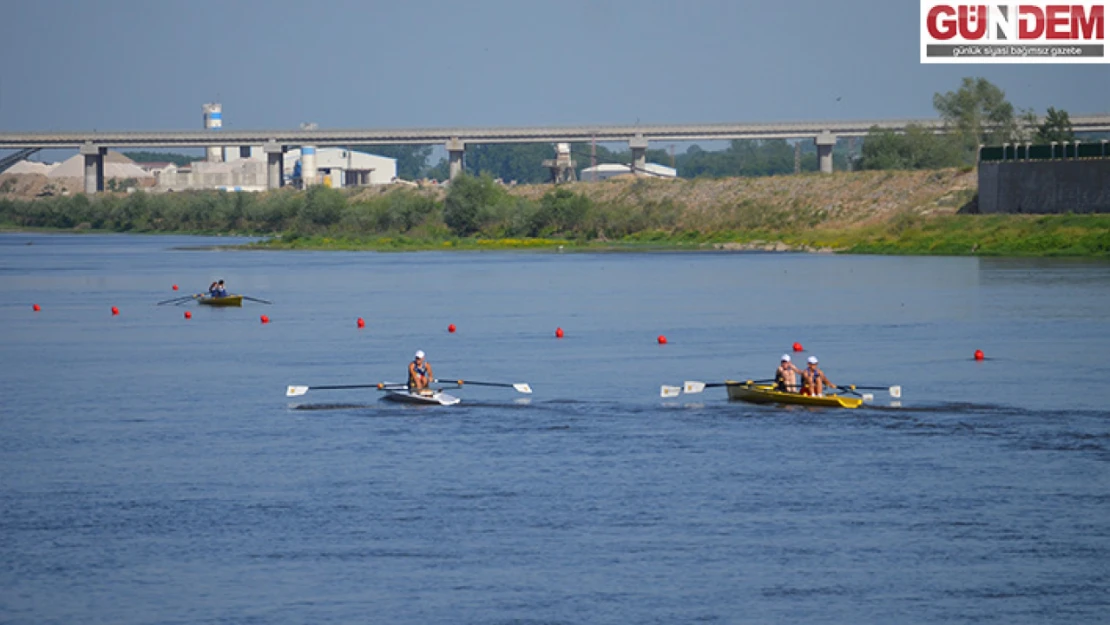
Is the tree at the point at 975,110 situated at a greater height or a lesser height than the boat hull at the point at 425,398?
greater

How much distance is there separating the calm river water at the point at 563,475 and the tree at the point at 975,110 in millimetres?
96798

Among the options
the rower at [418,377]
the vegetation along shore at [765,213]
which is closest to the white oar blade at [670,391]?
the rower at [418,377]

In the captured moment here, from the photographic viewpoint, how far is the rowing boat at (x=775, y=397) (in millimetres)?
41438

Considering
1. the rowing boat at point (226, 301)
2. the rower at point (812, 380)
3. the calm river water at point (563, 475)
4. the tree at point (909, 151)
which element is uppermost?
the tree at point (909, 151)

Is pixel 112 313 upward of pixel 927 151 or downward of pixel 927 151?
downward

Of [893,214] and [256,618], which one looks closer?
[256,618]

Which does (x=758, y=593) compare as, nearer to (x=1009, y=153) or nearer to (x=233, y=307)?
(x=233, y=307)

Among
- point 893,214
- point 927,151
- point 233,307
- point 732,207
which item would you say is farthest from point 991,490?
point 927,151

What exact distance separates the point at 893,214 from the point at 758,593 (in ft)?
349

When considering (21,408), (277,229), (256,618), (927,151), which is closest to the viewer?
(256,618)

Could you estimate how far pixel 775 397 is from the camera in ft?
137

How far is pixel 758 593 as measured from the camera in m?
25.0

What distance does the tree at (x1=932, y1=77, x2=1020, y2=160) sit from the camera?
162m

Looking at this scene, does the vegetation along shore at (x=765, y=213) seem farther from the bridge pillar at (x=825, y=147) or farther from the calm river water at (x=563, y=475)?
the calm river water at (x=563, y=475)
